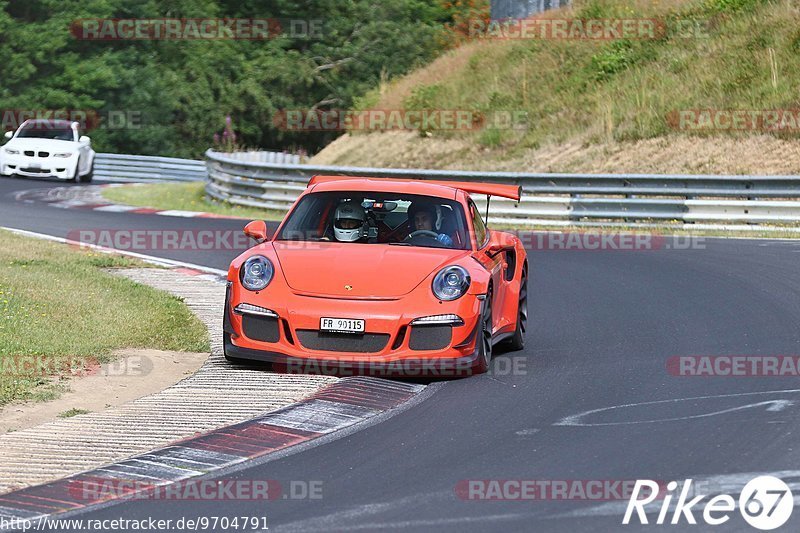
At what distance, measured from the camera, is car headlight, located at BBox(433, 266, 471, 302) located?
955cm

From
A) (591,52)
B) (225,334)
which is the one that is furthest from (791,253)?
(591,52)

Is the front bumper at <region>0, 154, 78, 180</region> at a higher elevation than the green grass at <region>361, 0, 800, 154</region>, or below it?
below

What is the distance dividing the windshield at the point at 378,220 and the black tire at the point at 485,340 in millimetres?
601

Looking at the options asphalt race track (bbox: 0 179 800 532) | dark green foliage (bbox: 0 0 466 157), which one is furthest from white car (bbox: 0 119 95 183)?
asphalt race track (bbox: 0 179 800 532)

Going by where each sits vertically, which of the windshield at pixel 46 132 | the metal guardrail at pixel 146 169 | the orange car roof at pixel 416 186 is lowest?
the metal guardrail at pixel 146 169

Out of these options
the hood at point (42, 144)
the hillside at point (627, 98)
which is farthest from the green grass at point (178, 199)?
the hillside at point (627, 98)

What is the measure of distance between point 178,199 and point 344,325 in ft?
66.1

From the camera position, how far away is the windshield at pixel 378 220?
34.3 ft

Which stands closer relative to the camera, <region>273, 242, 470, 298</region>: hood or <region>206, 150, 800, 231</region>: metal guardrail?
<region>273, 242, 470, 298</region>: hood

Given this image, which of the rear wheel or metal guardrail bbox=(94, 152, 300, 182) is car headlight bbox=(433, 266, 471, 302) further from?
metal guardrail bbox=(94, 152, 300, 182)

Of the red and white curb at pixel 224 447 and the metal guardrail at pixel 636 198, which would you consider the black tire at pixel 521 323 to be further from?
the metal guardrail at pixel 636 198

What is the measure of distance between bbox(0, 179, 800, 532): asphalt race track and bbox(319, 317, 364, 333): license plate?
701mm

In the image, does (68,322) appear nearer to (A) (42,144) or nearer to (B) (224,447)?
(B) (224,447)

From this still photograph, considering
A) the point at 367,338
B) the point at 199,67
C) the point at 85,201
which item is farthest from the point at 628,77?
Answer: the point at 199,67
